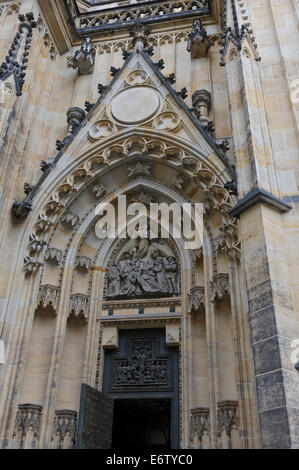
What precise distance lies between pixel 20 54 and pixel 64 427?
6.94 metres

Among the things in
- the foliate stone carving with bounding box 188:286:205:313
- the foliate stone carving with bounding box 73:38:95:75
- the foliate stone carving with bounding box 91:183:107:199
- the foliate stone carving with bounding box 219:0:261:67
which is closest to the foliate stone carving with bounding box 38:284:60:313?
the foliate stone carving with bounding box 91:183:107:199

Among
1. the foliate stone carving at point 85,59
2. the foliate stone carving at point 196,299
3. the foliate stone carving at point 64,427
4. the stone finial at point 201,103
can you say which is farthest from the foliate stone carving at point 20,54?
the foliate stone carving at point 64,427

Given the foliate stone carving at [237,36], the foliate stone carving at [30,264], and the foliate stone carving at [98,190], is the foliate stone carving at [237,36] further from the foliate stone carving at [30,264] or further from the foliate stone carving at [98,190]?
the foliate stone carving at [30,264]

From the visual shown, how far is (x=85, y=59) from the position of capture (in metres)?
10.3

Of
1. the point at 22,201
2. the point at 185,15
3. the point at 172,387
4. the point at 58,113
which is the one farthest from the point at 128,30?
the point at 172,387

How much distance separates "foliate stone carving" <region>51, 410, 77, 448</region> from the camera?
6.71 meters

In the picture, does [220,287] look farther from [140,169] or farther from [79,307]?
[140,169]

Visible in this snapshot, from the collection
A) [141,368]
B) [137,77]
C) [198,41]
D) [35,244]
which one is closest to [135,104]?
[137,77]

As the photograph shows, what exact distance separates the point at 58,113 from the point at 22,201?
2851mm

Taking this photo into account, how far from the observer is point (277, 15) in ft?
25.6

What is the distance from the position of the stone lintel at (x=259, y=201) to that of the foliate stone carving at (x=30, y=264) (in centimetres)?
376

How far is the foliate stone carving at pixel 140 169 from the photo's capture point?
8.84m

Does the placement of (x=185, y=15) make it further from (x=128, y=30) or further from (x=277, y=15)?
(x=277, y=15)

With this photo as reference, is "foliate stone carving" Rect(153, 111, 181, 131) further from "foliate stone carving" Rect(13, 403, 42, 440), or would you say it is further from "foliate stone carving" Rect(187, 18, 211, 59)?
"foliate stone carving" Rect(13, 403, 42, 440)
